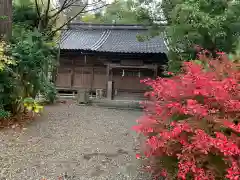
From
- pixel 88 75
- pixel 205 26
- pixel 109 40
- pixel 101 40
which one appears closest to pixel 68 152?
pixel 205 26

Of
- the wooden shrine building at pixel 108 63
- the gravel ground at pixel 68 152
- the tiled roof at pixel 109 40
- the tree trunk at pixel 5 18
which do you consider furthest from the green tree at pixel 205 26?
the wooden shrine building at pixel 108 63

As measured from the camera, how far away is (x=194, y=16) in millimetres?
6180

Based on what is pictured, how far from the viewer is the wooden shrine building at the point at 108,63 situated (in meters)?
14.8

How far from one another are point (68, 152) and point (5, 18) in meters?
4.02

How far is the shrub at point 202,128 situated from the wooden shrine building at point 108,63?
445 inches

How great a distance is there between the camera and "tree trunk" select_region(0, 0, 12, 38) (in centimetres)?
640

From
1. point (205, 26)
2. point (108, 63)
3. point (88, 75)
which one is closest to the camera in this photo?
point (205, 26)

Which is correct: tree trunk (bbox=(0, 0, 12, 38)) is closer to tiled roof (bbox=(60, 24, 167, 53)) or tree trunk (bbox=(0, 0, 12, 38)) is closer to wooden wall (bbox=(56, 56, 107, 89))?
tiled roof (bbox=(60, 24, 167, 53))

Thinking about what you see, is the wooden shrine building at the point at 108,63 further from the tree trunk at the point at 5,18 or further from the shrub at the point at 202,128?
the shrub at the point at 202,128

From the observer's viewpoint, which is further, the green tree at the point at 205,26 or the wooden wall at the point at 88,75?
the wooden wall at the point at 88,75

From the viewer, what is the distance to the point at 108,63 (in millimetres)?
15148

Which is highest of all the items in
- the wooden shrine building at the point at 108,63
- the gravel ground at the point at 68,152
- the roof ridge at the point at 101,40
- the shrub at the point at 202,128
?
the roof ridge at the point at 101,40

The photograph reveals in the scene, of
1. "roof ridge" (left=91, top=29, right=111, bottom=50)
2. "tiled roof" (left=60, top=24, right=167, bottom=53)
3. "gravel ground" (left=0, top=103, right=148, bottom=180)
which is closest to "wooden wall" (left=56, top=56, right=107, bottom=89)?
"roof ridge" (left=91, top=29, right=111, bottom=50)

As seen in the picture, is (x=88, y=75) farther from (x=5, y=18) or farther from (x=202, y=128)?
(x=202, y=128)
